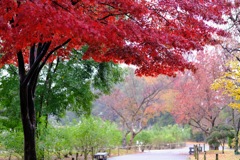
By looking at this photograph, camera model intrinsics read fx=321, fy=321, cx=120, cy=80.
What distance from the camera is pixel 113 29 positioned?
243 inches

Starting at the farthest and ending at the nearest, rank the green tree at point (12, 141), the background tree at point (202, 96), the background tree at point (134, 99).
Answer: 1. the background tree at point (134, 99)
2. the background tree at point (202, 96)
3. the green tree at point (12, 141)

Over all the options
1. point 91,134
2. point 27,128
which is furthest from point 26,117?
point 91,134

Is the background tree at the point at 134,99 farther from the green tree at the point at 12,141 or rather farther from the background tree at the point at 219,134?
the green tree at the point at 12,141

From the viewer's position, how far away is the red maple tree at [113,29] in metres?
5.21

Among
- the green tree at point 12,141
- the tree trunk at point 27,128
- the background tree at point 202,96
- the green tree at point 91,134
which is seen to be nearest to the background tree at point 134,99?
the background tree at point 202,96

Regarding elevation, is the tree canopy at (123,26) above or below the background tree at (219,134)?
above

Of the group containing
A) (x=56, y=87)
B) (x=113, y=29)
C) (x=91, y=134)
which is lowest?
(x=91, y=134)

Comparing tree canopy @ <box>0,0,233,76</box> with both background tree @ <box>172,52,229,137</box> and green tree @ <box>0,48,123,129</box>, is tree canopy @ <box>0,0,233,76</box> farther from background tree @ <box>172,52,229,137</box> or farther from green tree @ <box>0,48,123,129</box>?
background tree @ <box>172,52,229,137</box>

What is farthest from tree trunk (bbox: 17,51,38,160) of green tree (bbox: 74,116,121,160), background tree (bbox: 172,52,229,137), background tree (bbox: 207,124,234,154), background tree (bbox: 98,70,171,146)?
background tree (bbox: 98,70,171,146)

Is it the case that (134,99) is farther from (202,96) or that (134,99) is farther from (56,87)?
(56,87)

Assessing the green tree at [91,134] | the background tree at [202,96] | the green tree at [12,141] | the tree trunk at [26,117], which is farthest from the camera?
the background tree at [202,96]

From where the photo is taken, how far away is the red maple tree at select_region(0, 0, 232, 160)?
521 centimetres

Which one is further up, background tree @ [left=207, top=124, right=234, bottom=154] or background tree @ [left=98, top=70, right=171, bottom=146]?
background tree @ [left=98, top=70, right=171, bottom=146]

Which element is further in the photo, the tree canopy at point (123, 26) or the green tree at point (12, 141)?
the green tree at point (12, 141)
